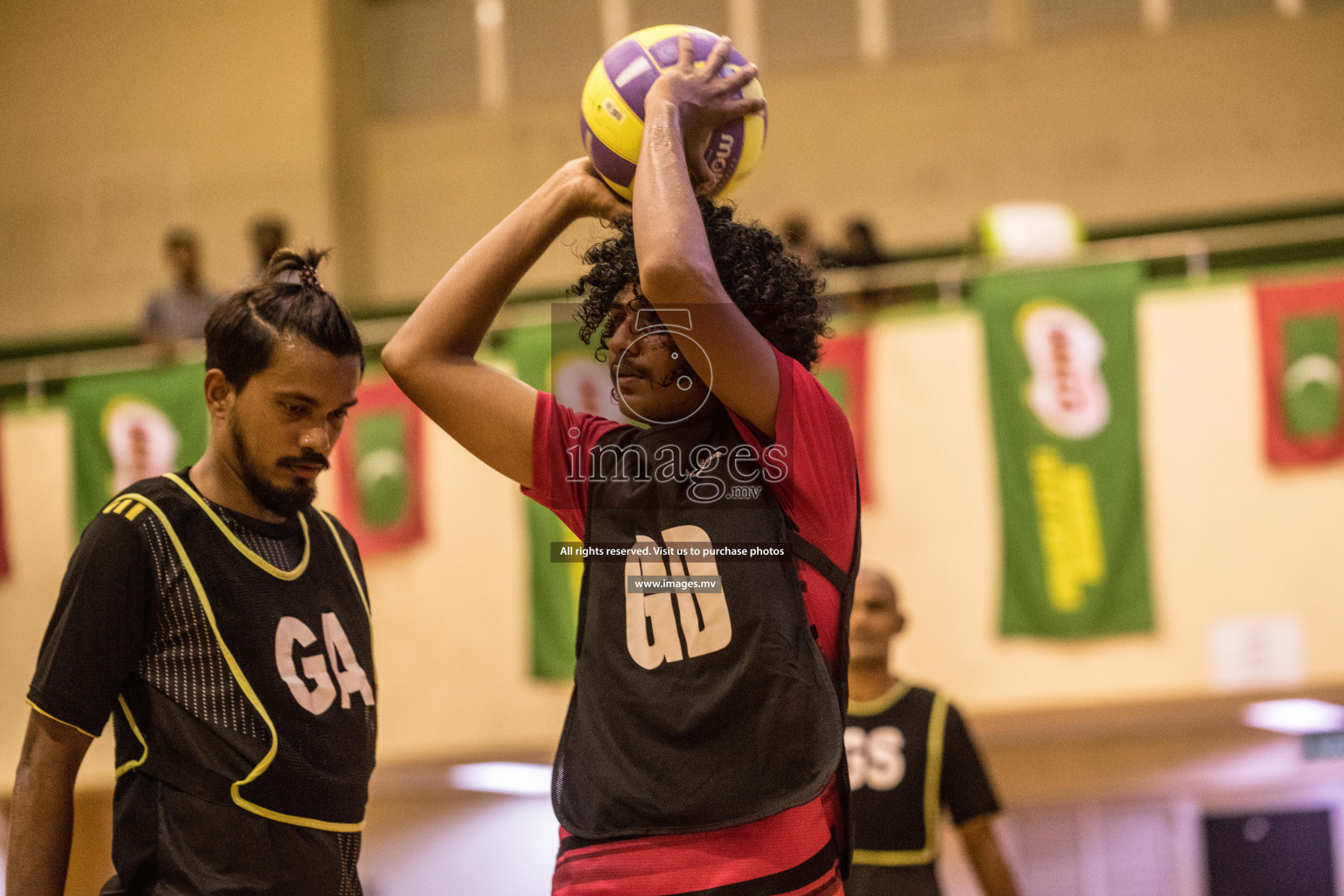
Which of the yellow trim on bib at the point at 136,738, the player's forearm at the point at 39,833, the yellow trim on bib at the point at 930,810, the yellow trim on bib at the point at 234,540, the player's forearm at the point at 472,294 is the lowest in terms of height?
the yellow trim on bib at the point at 930,810

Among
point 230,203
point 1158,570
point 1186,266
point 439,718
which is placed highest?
point 230,203

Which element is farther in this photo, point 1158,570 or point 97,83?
point 97,83

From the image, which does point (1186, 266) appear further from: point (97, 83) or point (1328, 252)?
point (97, 83)

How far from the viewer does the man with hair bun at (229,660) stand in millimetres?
1973

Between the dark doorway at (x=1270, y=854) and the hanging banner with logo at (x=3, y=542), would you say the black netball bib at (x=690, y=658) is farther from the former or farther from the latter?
the dark doorway at (x=1270, y=854)

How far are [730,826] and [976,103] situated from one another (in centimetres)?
926

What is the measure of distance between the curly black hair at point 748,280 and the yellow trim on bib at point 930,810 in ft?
6.29

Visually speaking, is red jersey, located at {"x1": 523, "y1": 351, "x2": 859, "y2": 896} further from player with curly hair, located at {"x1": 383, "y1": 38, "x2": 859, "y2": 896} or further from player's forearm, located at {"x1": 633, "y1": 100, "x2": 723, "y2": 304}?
player's forearm, located at {"x1": 633, "y1": 100, "x2": 723, "y2": 304}

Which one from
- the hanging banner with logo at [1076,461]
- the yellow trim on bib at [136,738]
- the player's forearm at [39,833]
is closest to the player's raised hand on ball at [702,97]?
the yellow trim on bib at [136,738]

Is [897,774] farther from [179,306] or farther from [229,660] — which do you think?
[179,306]

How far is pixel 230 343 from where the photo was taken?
2230 millimetres

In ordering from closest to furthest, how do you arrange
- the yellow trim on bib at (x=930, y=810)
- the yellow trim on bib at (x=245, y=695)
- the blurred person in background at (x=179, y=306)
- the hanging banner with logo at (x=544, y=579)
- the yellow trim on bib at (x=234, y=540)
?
the yellow trim on bib at (x=245, y=695) → the yellow trim on bib at (x=234, y=540) → the yellow trim on bib at (x=930, y=810) → the hanging banner with logo at (x=544, y=579) → the blurred person in background at (x=179, y=306)

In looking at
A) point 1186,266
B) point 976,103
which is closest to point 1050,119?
point 976,103

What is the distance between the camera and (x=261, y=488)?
7.23 ft
